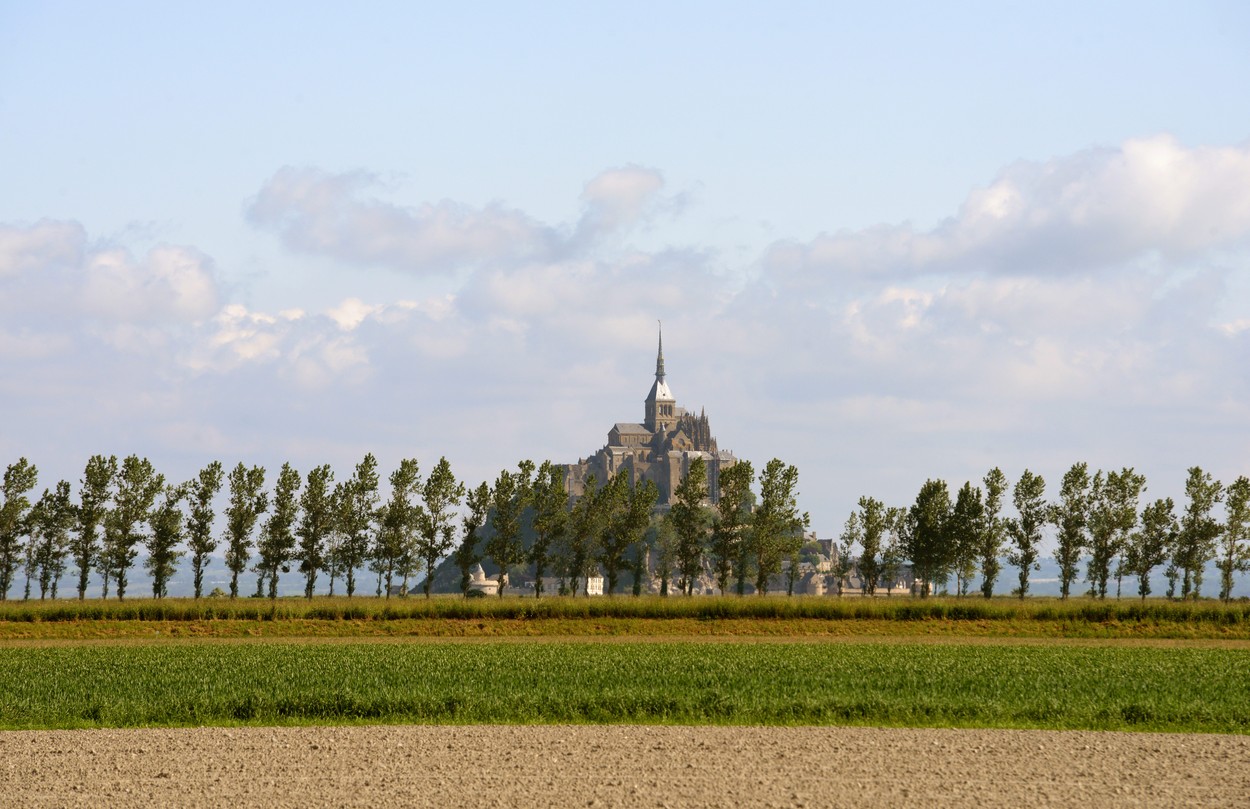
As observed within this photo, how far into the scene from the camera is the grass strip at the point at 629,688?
30.7 m

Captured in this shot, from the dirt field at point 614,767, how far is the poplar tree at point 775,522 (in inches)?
3500

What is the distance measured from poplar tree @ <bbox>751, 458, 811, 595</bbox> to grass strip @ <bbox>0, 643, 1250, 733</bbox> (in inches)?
2769

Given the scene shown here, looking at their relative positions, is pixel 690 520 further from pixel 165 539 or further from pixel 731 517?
pixel 165 539

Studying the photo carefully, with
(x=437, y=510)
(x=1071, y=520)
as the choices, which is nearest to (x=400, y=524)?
(x=437, y=510)

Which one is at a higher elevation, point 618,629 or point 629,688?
point 629,688

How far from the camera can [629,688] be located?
34.1 m

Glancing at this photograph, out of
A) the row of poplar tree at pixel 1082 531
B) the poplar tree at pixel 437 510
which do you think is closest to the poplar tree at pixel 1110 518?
the row of poplar tree at pixel 1082 531

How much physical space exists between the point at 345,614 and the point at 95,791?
44.8 m

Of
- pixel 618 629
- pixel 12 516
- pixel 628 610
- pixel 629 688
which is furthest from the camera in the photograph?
pixel 12 516

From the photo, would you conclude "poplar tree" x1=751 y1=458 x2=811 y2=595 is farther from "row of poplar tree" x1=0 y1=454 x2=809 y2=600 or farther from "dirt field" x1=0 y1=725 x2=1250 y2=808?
"dirt field" x1=0 y1=725 x2=1250 y2=808

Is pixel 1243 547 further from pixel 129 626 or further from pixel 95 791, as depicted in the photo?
pixel 95 791

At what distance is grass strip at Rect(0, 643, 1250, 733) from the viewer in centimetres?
3073

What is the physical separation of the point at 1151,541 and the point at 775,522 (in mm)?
34886

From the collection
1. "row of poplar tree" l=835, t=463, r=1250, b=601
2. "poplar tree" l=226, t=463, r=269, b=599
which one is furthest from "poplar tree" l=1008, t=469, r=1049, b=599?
"poplar tree" l=226, t=463, r=269, b=599
